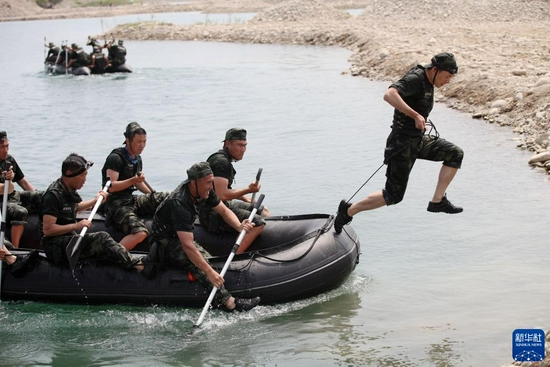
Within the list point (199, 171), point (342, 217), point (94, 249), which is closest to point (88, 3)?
point (94, 249)

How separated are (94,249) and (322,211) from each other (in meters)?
5.03

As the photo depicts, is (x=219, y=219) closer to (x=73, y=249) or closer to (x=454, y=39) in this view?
(x=73, y=249)

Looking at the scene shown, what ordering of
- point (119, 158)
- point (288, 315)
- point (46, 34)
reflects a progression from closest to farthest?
point (288, 315) < point (119, 158) < point (46, 34)

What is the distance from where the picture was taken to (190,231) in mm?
9156

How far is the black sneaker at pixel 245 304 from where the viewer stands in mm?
9500

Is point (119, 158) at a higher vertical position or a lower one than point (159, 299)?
higher

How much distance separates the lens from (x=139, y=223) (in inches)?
410

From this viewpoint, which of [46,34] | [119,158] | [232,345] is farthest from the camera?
[46,34]

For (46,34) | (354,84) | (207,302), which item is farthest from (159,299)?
(46,34)

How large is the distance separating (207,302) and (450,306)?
106 inches

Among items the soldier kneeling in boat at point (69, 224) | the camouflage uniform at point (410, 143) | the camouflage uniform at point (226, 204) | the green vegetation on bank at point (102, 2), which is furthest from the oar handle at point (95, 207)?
the green vegetation on bank at point (102, 2)

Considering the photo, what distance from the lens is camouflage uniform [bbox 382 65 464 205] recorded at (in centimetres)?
976

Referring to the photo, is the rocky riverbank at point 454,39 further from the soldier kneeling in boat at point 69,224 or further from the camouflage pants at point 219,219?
the soldier kneeling in boat at point 69,224

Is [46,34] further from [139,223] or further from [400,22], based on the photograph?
[139,223]
